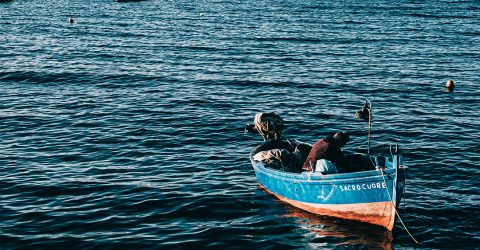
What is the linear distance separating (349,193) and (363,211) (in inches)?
→ 28.2

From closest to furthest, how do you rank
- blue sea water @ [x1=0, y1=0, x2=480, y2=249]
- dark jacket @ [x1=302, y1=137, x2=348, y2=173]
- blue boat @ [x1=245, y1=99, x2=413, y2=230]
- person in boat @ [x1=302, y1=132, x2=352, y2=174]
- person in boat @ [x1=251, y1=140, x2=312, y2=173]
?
1. blue boat @ [x1=245, y1=99, x2=413, y2=230]
2. blue sea water @ [x1=0, y1=0, x2=480, y2=249]
3. person in boat @ [x1=302, y1=132, x2=352, y2=174]
4. dark jacket @ [x1=302, y1=137, x2=348, y2=173]
5. person in boat @ [x1=251, y1=140, x2=312, y2=173]

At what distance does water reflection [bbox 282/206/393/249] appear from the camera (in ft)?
56.9

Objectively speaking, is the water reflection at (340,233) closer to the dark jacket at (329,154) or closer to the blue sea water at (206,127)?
the blue sea water at (206,127)

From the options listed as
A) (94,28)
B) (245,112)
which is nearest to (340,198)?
(245,112)

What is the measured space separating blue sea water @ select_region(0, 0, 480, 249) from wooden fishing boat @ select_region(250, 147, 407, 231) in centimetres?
42

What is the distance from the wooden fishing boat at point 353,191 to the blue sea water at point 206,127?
16.6 inches

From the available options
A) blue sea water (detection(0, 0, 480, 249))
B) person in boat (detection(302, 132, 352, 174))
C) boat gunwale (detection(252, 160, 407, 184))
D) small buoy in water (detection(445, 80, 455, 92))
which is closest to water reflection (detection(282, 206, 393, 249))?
blue sea water (detection(0, 0, 480, 249))

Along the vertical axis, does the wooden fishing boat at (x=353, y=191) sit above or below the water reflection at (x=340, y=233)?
above

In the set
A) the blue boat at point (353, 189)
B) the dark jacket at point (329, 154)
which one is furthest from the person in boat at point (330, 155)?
the blue boat at point (353, 189)

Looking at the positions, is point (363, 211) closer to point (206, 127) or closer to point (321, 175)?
point (321, 175)

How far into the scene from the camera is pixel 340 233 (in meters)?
18.1

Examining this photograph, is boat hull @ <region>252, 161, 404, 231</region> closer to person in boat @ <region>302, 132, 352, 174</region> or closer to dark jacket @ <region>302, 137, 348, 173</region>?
person in boat @ <region>302, 132, 352, 174</region>

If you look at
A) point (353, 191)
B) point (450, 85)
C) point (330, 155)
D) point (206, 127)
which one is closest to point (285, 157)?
point (330, 155)

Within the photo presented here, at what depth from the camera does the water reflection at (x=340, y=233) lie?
56.9 ft
